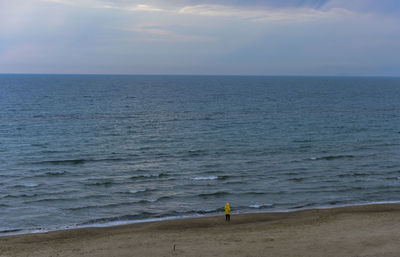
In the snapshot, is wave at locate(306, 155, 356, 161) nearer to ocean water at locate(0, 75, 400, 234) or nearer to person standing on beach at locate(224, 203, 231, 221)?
ocean water at locate(0, 75, 400, 234)

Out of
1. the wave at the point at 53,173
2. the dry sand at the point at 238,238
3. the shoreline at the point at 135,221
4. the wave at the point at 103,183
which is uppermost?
the wave at the point at 53,173

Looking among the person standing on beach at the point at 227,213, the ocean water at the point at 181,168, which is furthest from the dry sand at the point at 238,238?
the ocean water at the point at 181,168

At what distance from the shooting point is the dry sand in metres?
20.9

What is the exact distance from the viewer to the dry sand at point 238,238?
20.9 meters

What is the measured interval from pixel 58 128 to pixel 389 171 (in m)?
45.0

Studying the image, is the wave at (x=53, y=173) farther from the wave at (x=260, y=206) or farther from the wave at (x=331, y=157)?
the wave at (x=331, y=157)

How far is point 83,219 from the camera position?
2695 centimetres

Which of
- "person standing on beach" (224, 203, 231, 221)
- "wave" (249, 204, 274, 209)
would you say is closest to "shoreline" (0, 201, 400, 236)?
"wave" (249, 204, 274, 209)

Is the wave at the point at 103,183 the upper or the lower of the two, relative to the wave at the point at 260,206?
upper

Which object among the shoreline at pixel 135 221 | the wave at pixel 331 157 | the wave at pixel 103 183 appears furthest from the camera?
the wave at pixel 331 157

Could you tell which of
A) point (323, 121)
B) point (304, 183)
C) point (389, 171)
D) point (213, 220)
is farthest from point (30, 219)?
point (323, 121)

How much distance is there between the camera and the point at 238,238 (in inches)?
902

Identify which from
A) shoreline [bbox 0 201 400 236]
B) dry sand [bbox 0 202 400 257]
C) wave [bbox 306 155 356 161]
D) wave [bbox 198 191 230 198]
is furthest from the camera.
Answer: wave [bbox 306 155 356 161]

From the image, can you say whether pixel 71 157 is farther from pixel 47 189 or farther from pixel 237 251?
pixel 237 251
